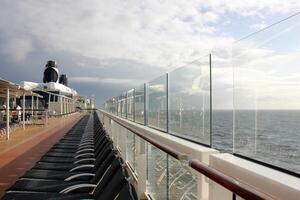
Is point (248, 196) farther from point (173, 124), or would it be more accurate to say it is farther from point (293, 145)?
point (173, 124)

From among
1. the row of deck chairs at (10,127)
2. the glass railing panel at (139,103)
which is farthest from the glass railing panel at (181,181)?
the row of deck chairs at (10,127)

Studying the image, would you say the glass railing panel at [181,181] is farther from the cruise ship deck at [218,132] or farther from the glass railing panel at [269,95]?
the glass railing panel at [269,95]

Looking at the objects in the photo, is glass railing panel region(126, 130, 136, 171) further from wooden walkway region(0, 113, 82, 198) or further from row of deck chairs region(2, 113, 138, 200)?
wooden walkway region(0, 113, 82, 198)

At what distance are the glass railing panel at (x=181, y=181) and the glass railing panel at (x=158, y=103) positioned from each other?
965 millimetres

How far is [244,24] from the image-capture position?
306 cm

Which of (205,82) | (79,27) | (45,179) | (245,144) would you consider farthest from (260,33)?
(79,27)

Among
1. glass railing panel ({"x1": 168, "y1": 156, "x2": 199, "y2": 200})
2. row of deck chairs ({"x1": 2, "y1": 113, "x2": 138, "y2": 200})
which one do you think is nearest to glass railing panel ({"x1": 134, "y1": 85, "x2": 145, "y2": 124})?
row of deck chairs ({"x1": 2, "y1": 113, "x2": 138, "y2": 200})

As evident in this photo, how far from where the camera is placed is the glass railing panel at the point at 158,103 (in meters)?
3.74

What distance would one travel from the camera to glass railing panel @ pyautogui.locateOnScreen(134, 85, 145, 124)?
5423 mm

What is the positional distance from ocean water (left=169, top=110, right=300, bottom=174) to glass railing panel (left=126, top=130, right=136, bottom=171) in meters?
2.21

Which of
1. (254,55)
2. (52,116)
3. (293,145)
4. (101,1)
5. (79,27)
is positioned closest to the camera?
(293,145)

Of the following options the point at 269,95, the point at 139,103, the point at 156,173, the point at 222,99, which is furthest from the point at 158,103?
the point at 269,95

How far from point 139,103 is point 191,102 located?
125 inches

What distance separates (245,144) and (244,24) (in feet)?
5.26
